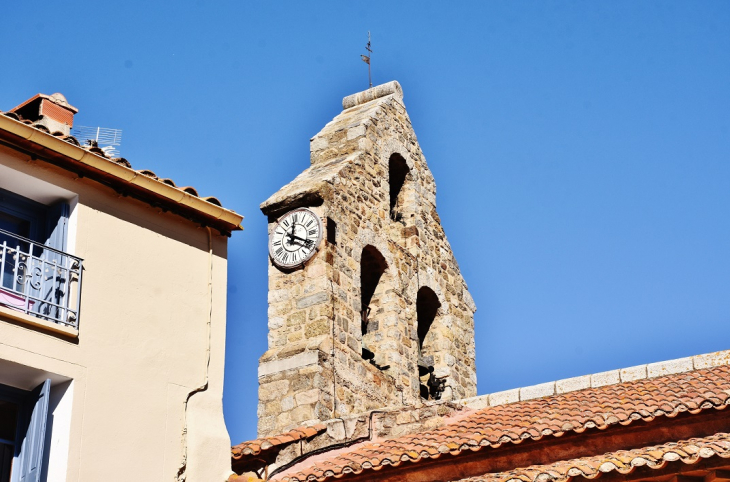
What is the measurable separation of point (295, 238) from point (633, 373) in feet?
16.3

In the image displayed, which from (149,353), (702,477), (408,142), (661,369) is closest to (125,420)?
(149,353)

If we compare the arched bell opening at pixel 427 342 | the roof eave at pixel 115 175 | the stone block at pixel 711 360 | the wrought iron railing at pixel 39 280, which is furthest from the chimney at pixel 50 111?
the arched bell opening at pixel 427 342

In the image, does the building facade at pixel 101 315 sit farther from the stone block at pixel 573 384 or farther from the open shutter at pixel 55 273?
the stone block at pixel 573 384

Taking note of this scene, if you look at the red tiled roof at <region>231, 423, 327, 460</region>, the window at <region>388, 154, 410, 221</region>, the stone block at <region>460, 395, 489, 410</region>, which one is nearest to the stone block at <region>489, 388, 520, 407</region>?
the stone block at <region>460, 395, 489, 410</region>

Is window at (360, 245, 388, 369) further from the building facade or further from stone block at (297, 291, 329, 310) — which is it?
the building facade

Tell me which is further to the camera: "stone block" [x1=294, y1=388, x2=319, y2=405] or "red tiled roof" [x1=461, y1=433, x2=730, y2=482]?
"stone block" [x1=294, y1=388, x2=319, y2=405]

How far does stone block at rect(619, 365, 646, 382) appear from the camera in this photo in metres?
13.2

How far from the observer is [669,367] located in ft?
43.0

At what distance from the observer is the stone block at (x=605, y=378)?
13.3m

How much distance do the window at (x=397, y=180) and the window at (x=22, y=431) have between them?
9181 millimetres

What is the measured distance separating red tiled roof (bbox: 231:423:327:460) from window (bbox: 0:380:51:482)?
228cm

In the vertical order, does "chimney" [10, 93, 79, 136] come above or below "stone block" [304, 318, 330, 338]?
above

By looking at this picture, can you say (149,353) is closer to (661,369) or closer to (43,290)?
(43,290)

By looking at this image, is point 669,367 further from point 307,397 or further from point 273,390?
point 273,390
